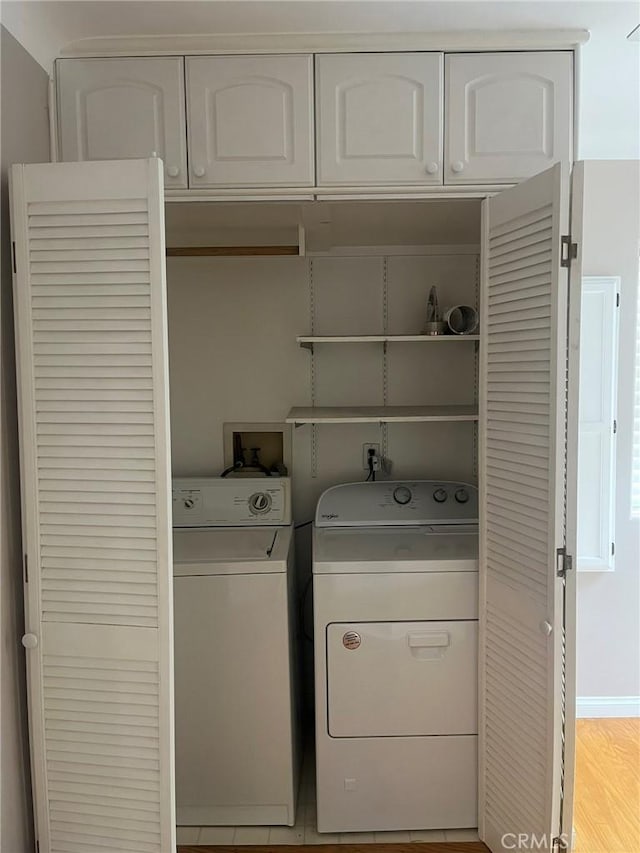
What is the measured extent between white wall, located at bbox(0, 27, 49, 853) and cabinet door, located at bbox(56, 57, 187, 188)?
0.35ft

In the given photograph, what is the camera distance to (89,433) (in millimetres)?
1741

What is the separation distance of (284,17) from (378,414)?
1311 millimetres

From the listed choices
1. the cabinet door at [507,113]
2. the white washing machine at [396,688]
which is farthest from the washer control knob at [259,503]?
the cabinet door at [507,113]

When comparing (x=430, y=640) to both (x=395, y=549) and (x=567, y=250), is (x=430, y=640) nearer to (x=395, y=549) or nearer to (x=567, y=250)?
(x=395, y=549)

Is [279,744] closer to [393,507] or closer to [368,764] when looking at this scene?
[368,764]

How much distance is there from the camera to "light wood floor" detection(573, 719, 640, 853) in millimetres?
2158

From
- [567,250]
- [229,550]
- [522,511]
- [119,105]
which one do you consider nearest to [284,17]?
[119,105]

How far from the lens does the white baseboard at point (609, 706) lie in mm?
2926

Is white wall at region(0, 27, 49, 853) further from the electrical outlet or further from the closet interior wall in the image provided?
the electrical outlet

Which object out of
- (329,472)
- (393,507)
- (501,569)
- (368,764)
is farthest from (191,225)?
(368,764)

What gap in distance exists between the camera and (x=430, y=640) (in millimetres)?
2150

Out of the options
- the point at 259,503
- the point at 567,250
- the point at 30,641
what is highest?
the point at 567,250

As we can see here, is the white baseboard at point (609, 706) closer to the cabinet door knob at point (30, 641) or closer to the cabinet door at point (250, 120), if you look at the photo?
the cabinet door knob at point (30, 641)

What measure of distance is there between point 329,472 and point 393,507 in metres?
0.33
